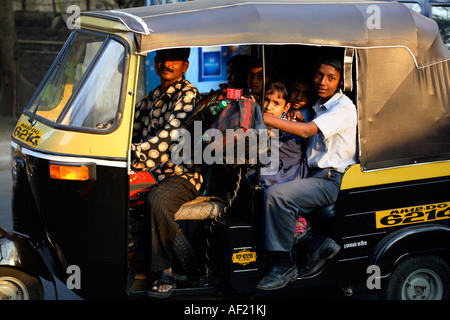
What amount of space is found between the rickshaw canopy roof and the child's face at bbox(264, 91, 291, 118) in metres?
0.51

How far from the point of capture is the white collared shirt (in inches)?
154

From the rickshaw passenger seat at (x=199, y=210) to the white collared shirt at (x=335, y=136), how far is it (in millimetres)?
678

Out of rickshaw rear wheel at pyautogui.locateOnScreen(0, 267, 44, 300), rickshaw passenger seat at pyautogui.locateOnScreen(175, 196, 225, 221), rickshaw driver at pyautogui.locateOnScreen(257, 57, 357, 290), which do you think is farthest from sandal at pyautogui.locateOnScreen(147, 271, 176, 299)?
rickshaw rear wheel at pyautogui.locateOnScreen(0, 267, 44, 300)

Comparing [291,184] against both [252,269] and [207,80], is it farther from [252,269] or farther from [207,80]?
[207,80]

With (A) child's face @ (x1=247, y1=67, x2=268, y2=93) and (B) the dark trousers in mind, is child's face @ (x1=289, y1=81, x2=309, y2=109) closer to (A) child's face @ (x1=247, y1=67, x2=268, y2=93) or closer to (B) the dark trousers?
(A) child's face @ (x1=247, y1=67, x2=268, y2=93)

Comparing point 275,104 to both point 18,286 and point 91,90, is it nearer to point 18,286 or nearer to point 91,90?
point 91,90

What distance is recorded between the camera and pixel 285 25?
12.3 ft

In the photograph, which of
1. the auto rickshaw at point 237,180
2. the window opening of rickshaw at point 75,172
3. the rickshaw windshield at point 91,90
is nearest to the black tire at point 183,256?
the auto rickshaw at point 237,180

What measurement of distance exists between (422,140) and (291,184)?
917mm

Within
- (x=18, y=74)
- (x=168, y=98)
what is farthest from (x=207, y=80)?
(x=168, y=98)

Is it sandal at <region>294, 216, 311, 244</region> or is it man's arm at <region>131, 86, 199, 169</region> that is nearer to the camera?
man's arm at <region>131, 86, 199, 169</region>

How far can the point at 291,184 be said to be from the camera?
392 cm

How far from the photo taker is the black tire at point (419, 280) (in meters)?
4.19

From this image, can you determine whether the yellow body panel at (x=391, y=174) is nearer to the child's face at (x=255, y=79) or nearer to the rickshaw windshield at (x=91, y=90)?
the child's face at (x=255, y=79)
